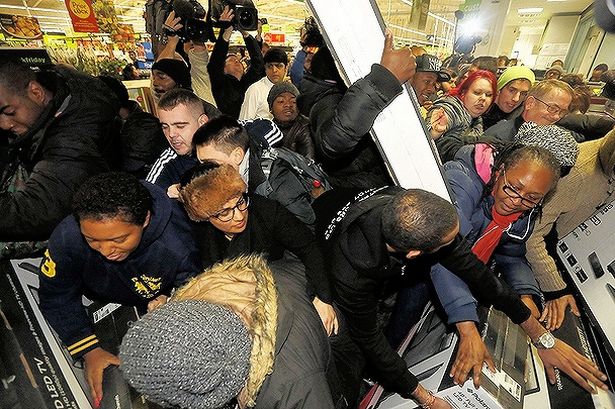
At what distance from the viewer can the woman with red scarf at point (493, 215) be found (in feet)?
4.23

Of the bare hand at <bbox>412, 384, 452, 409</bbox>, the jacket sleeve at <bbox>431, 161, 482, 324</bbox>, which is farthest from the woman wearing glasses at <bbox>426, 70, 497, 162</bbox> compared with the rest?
the bare hand at <bbox>412, 384, 452, 409</bbox>

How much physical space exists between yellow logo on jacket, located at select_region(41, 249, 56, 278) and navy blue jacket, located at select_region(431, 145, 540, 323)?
62.2 inches

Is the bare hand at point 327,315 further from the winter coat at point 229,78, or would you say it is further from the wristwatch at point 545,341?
the winter coat at point 229,78

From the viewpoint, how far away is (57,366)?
124 centimetres

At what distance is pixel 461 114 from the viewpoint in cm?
228

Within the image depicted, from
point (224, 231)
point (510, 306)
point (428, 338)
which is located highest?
point (224, 231)

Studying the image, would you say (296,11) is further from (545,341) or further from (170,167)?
(545,341)

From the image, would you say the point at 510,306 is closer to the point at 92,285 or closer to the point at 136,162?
the point at 92,285

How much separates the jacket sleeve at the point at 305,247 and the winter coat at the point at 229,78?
7.42ft

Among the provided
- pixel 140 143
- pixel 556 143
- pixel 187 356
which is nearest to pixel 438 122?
pixel 556 143

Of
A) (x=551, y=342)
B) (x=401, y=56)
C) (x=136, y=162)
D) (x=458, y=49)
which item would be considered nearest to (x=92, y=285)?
(x=136, y=162)

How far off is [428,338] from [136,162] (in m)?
1.86

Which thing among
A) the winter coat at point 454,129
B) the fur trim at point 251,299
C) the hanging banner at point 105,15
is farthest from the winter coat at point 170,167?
the hanging banner at point 105,15

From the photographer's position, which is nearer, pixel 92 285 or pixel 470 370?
pixel 470 370
